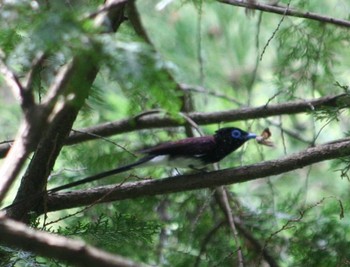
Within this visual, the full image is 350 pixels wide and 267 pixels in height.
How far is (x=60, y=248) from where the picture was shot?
4.84ft

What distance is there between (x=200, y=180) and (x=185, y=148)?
500mm

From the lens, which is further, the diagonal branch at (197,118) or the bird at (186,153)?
the diagonal branch at (197,118)

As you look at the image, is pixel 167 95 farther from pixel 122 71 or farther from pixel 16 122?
pixel 16 122

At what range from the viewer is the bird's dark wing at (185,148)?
140 inches

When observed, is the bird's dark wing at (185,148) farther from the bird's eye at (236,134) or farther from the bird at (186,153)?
the bird's eye at (236,134)

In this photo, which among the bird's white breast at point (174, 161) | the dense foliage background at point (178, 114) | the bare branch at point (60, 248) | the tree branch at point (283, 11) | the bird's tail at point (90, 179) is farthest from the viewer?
the bird's white breast at point (174, 161)

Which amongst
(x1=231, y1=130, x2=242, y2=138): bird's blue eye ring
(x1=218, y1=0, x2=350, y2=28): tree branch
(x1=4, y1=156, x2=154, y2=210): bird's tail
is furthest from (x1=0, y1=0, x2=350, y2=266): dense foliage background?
(x1=231, y1=130, x2=242, y2=138): bird's blue eye ring

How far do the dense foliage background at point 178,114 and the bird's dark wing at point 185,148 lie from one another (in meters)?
0.21

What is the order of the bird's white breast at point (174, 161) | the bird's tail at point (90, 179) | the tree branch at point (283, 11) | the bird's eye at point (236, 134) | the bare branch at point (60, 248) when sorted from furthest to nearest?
the bird's eye at point (236, 134) < the bird's white breast at point (174, 161) < the tree branch at point (283, 11) < the bird's tail at point (90, 179) < the bare branch at point (60, 248)

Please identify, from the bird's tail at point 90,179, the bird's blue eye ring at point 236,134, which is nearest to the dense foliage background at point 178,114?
the bird's tail at point 90,179

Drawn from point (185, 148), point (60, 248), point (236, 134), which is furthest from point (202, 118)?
point (60, 248)

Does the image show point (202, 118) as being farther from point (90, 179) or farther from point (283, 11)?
point (90, 179)

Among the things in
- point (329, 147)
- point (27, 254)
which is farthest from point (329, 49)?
point (27, 254)

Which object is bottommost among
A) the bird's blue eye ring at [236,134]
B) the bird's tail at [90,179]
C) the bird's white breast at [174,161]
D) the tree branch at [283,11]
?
the bird's tail at [90,179]
